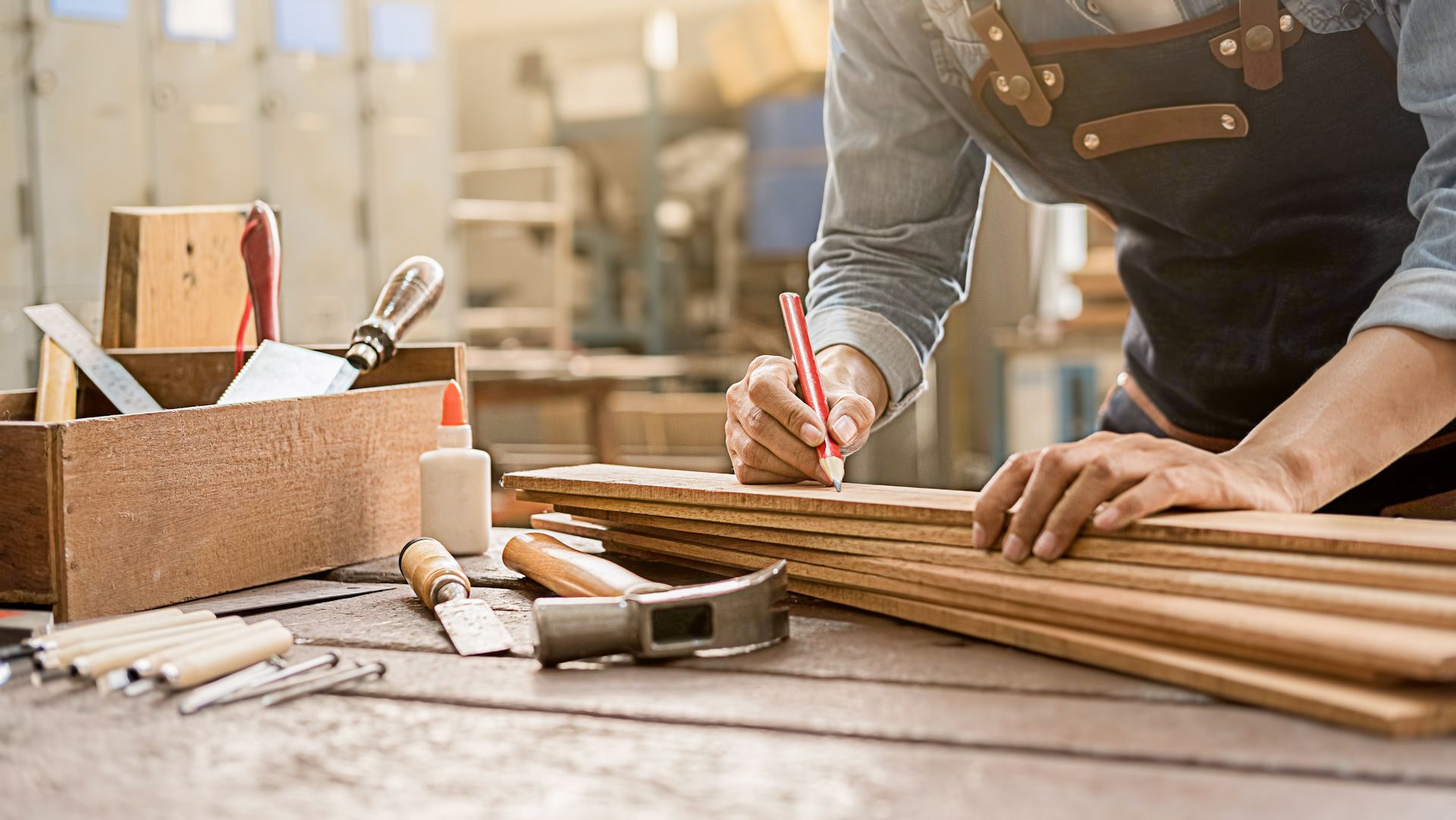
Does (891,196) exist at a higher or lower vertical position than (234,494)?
higher

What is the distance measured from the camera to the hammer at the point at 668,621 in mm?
790

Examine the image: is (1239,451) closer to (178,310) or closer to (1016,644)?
(1016,644)

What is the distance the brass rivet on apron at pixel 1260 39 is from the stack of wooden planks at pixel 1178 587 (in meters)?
0.54

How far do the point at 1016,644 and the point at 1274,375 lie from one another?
0.77 meters

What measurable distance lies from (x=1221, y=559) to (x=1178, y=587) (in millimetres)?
33

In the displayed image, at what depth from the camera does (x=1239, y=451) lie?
933 millimetres

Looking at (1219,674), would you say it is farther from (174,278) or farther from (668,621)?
(174,278)

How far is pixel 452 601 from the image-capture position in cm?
93

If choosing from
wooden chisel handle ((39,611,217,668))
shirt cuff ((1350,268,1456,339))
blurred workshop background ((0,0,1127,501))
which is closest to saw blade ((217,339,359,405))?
wooden chisel handle ((39,611,217,668))

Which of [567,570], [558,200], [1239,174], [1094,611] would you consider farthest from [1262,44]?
[558,200]

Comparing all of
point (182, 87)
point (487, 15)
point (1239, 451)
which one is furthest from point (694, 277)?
point (1239, 451)

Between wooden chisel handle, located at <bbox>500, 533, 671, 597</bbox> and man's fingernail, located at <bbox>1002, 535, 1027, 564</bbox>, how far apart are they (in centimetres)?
23

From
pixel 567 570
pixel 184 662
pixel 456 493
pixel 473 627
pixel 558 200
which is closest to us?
pixel 184 662

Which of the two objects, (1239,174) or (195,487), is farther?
(1239,174)
